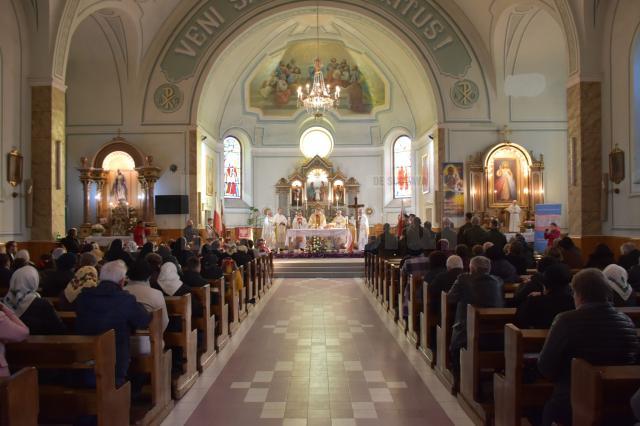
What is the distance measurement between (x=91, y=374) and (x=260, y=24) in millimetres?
15485

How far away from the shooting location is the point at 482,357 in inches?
177

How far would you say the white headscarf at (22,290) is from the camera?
4109 mm

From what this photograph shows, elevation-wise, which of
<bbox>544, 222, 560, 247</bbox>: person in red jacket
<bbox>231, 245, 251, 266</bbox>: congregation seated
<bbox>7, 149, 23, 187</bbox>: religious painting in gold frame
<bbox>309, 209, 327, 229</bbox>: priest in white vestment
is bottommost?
<bbox>231, 245, 251, 266</bbox>: congregation seated

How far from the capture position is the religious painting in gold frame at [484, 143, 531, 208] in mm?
17297

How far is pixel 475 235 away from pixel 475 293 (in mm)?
4899

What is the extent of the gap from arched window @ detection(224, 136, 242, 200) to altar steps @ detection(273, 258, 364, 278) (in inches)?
284

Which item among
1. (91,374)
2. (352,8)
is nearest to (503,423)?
(91,374)

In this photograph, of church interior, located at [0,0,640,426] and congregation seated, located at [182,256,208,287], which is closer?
church interior, located at [0,0,640,426]

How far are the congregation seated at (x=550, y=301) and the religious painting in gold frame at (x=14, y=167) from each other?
10864mm

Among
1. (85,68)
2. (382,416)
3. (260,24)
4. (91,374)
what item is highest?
(260,24)

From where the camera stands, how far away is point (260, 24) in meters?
17.6

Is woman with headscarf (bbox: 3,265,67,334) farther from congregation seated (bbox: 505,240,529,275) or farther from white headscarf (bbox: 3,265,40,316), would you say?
congregation seated (bbox: 505,240,529,275)

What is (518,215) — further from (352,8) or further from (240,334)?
(240,334)

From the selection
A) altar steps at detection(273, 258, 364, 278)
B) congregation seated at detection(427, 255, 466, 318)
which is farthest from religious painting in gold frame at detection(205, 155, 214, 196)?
congregation seated at detection(427, 255, 466, 318)
